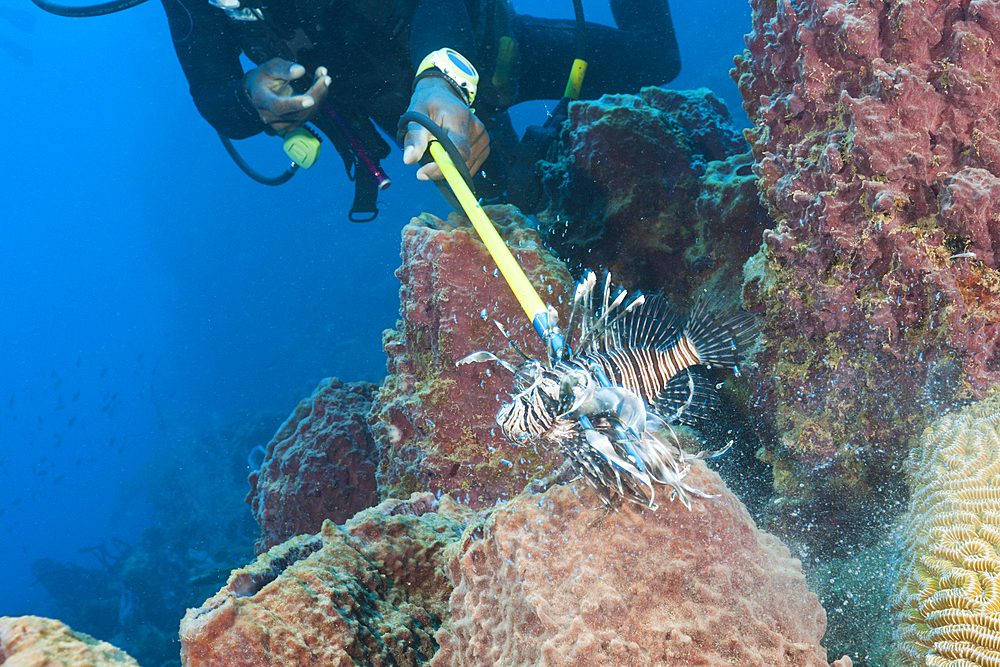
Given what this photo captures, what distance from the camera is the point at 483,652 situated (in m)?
1.44

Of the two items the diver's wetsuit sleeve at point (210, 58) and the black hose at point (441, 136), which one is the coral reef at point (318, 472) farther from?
the black hose at point (441, 136)

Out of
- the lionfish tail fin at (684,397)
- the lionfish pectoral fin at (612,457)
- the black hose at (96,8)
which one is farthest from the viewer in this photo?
the black hose at (96,8)

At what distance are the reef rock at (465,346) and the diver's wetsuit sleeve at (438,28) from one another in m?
1.21

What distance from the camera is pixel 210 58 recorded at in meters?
3.97

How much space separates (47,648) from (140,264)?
8755cm

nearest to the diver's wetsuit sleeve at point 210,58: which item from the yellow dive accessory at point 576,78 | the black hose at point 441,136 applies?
the black hose at point 441,136

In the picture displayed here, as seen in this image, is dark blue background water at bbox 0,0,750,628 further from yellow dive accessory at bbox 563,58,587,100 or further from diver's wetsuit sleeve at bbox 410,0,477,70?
diver's wetsuit sleeve at bbox 410,0,477,70

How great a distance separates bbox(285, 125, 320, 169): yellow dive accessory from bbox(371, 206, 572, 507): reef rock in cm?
128

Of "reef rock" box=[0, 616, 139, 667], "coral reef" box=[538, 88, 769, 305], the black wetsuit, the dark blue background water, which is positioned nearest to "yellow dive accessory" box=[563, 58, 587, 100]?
the black wetsuit

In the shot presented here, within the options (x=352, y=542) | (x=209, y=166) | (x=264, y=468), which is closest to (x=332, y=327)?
(x=264, y=468)

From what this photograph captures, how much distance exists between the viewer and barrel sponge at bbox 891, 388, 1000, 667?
1296mm

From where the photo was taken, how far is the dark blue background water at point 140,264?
126ft

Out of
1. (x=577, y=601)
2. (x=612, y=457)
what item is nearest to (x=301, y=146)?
(x=612, y=457)

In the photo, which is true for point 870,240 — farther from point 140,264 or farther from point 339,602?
point 140,264
